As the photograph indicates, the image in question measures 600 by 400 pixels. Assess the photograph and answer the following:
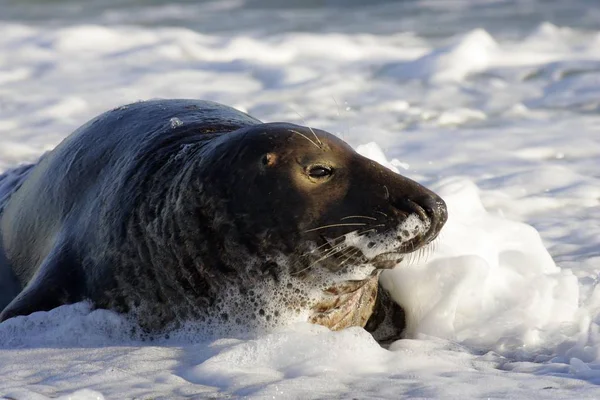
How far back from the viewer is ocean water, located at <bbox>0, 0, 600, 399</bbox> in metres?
3.66

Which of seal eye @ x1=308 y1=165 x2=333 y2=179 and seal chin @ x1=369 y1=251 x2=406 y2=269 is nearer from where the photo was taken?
seal chin @ x1=369 y1=251 x2=406 y2=269

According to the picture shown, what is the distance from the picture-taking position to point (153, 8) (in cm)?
1633

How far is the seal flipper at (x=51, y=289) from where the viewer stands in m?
4.16

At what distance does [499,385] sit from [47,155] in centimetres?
276

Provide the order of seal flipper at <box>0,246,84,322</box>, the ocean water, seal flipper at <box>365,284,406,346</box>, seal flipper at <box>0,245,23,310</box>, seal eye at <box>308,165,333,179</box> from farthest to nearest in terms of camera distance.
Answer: seal flipper at <box>0,245,23,310</box>, seal flipper at <box>365,284,406,346</box>, seal flipper at <box>0,246,84,322</box>, seal eye at <box>308,165,333,179</box>, the ocean water

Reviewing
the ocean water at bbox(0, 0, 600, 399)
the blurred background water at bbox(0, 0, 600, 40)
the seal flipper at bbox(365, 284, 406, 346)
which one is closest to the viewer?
the ocean water at bbox(0, 0, 600, 399)

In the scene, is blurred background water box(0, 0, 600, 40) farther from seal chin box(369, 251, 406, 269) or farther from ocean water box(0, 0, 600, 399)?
seal chin box(369, 251, 406, 269)

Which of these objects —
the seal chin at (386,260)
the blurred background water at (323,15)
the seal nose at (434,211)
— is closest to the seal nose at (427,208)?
the seal nose at (434,211)

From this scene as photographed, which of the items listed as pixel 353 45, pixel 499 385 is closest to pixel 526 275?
pixel 499 385

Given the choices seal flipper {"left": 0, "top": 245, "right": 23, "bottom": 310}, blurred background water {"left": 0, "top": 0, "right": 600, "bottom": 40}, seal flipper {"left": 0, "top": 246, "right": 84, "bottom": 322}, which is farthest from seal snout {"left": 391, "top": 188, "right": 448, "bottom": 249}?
blurred background water {"left": 0, "top": 0, "right": 600, "bottom": 40}

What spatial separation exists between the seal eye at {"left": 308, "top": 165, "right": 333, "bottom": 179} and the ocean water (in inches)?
21.4

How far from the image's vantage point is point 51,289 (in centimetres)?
421

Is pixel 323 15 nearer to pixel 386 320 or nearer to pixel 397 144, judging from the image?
pixel 397 144

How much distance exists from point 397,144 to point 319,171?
406 centimetres
